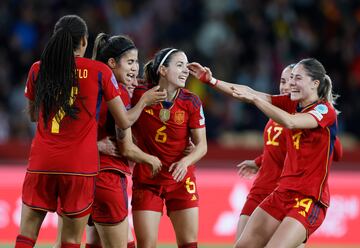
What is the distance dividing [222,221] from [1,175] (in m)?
2.83

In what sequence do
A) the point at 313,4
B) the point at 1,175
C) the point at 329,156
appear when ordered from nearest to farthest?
the point at 329,156, the point at 1,175, the point at 313,4

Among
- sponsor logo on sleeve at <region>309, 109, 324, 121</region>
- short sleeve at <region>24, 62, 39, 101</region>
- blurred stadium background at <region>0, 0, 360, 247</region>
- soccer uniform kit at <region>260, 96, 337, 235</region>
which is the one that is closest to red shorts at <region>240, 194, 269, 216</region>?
soccer uniform kit at <region>260, 96, 337, 235</region>

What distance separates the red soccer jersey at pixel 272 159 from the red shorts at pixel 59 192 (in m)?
1.97

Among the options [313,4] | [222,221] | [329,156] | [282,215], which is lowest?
[222,221]

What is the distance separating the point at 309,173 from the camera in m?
7.05

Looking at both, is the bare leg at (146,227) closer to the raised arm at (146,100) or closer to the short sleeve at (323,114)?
the raised arm at (146,100)

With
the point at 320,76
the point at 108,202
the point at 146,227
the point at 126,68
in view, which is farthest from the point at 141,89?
the point at 320,76

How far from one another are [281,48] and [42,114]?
833 centimetres

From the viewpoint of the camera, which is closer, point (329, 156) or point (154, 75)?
point (329, 156)

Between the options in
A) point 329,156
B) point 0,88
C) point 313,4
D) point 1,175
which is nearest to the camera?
point 329,156

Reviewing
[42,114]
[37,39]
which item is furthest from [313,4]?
[42,114]

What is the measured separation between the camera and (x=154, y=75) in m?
7.60

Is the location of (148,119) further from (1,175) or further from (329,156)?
(1,175)

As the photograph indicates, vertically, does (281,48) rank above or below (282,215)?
above
